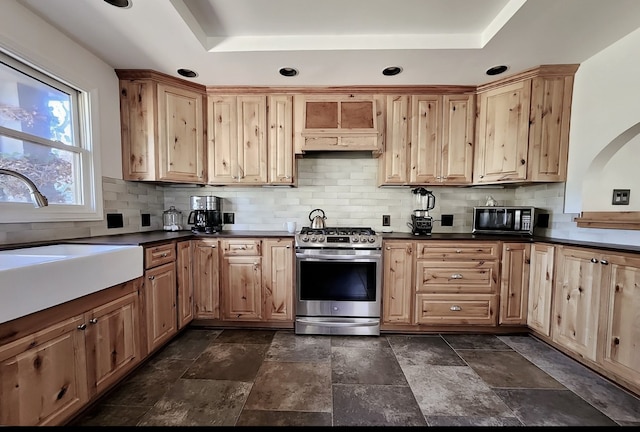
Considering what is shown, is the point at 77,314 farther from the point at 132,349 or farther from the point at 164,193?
the point at 164,193

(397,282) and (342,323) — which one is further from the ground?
(397,282)

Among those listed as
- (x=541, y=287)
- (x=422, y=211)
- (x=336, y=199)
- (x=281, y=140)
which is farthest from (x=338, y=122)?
(x=541, y=287)

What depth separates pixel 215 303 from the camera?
238cm

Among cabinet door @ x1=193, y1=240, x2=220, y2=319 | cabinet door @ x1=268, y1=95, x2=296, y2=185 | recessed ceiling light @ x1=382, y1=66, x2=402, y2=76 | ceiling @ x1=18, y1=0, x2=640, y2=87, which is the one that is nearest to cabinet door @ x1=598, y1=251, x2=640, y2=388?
ceiling @ x1=18, y1=0, x2=640, y2=87

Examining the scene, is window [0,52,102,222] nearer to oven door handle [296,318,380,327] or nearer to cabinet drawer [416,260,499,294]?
oven door handle [296,318,380,327]

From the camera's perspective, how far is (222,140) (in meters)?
2.57

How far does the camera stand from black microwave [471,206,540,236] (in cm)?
234

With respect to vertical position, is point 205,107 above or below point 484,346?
above

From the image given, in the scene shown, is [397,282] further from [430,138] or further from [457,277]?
[430,138]

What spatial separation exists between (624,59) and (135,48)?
384 cm

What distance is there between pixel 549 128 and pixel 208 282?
3.57 meters

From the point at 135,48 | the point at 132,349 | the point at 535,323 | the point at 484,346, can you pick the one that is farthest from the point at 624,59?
the point at 132,349

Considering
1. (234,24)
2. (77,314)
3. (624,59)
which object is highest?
(234,24)

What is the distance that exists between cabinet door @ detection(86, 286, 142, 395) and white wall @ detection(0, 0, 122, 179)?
1.31 meters
